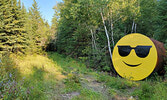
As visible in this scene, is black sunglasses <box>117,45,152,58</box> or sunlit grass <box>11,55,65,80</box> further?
black sunglasses <box>117,45,152,58</box>

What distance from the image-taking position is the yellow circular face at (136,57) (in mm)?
5081

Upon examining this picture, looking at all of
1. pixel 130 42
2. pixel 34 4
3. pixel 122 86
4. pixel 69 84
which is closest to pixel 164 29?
pixel 130 42

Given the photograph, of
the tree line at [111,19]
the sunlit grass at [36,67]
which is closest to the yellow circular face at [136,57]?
the tree line at [111,19]

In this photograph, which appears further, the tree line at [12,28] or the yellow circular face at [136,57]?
the tree line at [12,28]

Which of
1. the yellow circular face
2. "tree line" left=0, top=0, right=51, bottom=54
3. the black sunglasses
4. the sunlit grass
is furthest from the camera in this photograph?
"tree line" left=0, top=0, right=51, bottom=54

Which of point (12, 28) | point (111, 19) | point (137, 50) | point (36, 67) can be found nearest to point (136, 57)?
point (137, 50)

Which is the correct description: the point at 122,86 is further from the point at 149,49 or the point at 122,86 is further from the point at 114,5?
the point at 114,5

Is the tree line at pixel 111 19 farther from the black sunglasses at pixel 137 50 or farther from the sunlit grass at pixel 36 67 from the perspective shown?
the sunlit grass at pixel 36 67

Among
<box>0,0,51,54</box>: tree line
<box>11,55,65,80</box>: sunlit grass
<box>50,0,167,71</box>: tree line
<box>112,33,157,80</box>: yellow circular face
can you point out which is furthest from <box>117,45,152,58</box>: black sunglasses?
<box>0,0,51,54</box>: tree line

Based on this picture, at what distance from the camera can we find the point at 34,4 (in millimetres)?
16484

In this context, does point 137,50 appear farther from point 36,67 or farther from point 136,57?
point 36,67

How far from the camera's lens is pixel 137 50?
5.54 meters

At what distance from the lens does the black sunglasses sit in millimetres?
5254

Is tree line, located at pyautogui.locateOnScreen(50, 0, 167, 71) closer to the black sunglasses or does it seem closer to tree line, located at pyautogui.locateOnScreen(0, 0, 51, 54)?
the black sunglasses
